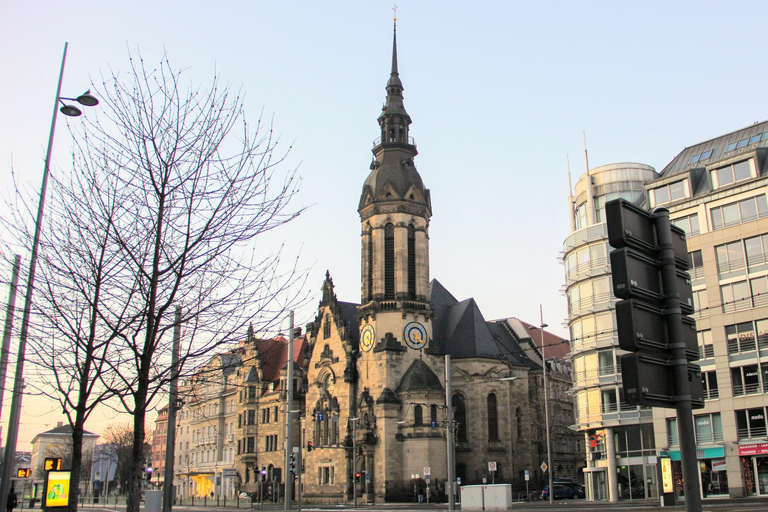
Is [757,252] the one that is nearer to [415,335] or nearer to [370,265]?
[415,335]

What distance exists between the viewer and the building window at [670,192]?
4400cm

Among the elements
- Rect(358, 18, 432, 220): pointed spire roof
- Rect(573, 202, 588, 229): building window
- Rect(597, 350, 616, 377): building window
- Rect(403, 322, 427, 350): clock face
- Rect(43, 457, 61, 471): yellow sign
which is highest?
Rect(358, 18, 432, 220): pointed spire roof

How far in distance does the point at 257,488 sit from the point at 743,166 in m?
55.4

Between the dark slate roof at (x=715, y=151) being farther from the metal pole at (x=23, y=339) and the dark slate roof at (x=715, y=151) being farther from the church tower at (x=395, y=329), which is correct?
the metal pole at (x=23, y=339)

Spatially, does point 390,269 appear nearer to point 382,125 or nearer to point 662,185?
point 382,125

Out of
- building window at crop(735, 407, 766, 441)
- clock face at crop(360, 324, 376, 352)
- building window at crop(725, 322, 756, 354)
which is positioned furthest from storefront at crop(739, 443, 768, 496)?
clock face at crop(360, 324, 376, 352)

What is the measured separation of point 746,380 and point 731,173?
11.6m

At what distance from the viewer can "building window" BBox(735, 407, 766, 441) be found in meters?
37.7

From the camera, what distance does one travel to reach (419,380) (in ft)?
204

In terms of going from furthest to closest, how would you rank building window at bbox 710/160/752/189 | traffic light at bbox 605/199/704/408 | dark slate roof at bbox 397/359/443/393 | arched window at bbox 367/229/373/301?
arched window at bbox 367/229/373/301
dark slate roof at bbox 397/359/443/393
building window at bbox 710/160/752/189
traffic light at bbox 605/199/704/408

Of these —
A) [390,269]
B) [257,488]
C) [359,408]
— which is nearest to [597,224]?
[390,269]

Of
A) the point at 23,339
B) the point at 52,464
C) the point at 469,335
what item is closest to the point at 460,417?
the point at 469,335

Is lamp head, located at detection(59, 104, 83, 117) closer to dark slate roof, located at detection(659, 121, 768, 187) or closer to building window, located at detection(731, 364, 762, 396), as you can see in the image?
building window, located at detection(731, 364, 762, 396)

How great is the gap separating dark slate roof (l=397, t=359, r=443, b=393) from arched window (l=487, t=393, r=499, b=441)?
6450mm
